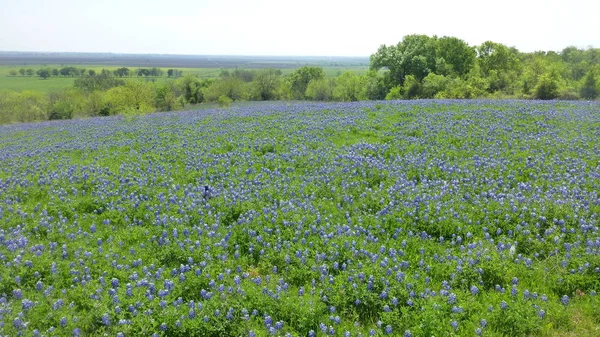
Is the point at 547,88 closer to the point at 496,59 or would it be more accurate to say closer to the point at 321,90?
the point at 496,59

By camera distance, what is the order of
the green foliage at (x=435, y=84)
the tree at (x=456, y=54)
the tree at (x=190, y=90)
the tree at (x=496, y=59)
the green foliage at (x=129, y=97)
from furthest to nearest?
the tree at (x=190, y=90)
the tree at (x=456, y=54)
the tree at (x=496, y=59)
the green foliage at (x=129, y=97)
the green foliage at (x=435, y=84)

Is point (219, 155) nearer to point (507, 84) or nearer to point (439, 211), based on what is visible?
point (439, 211)

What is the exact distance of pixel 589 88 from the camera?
1238 inches

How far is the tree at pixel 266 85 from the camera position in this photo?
260 ft

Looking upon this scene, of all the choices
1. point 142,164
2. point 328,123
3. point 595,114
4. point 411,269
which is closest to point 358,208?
point 411,269

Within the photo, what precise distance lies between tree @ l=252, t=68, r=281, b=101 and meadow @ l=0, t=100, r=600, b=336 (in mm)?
68185

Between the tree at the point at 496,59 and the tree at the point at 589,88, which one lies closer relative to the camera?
the tree at the point at 589,88

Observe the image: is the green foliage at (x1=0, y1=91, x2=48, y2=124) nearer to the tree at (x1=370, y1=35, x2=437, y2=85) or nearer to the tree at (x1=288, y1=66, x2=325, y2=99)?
the tree at (x1=370, y1=35, x2=437, y2=85)

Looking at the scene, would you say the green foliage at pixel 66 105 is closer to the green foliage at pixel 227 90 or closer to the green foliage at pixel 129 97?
the green foliage at pixel 129 97

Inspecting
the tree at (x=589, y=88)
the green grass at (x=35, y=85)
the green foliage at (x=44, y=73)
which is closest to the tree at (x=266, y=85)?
the green grass at (x=35, y=85)

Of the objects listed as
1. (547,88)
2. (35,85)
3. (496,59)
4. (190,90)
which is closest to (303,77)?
(190,90)

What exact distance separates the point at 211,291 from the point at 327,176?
5.08m

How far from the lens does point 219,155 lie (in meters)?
12.2

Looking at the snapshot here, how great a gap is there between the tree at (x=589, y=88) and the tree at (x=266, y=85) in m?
55.5
